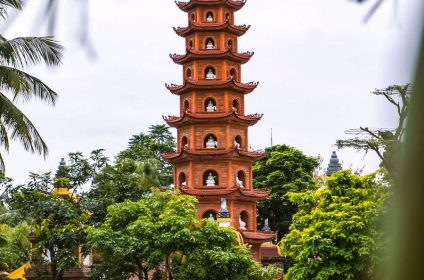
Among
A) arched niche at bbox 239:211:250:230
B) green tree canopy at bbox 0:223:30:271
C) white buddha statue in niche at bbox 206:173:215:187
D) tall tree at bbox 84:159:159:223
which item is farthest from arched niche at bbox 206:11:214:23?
green tree canopy at bbox 0:223:30:271

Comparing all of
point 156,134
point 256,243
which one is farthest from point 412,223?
point 156,134

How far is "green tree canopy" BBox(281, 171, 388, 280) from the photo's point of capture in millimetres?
13727

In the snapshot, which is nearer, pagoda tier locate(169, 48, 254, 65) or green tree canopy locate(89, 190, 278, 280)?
green tree canopy locate(89, 190, 278, 280)

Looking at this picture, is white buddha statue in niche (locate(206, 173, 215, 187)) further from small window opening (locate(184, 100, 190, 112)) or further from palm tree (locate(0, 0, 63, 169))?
palm tree (locate(0, 0, 63, 169))

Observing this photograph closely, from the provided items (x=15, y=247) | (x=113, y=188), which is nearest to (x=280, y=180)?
(x=113, y=188)

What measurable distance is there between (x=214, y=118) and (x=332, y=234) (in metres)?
7.56

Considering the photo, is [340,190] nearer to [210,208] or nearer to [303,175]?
[210,208]

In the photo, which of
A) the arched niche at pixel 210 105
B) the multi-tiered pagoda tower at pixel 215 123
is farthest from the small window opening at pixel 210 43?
the arched niche at pixel 210 105

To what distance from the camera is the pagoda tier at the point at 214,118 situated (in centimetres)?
2112

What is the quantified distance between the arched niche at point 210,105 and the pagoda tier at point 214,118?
0.96 feet

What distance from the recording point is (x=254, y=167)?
28.5 m

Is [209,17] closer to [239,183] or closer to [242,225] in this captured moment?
[239,183]

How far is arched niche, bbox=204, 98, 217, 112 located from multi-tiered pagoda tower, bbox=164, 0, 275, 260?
0.03 meters

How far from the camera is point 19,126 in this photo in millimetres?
7957
